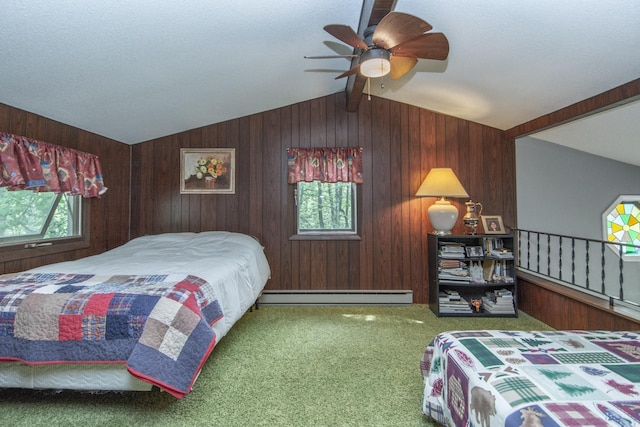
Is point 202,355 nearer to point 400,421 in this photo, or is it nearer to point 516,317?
point 400,421

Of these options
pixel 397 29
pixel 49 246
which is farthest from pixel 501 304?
pixel 49 246

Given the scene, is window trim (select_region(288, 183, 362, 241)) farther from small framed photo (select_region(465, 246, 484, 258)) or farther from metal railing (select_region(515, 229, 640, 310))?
metal railing (select_region(515, 229, 640, 310))

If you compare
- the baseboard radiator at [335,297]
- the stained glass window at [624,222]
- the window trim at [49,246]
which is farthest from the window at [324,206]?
the stained glass window at [624,222]

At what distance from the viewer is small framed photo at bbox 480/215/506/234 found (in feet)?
10.9

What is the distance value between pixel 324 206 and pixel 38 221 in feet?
8.61

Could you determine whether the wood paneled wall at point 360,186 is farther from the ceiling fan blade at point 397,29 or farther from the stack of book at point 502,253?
the ceiling fan blade at point 397,29

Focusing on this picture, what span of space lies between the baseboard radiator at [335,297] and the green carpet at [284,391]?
0.64 meters

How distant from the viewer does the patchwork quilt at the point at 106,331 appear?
4.66 feet

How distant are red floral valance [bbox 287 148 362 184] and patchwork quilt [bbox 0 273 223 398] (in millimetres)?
2158

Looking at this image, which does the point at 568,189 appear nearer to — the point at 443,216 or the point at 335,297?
the point at 443,216

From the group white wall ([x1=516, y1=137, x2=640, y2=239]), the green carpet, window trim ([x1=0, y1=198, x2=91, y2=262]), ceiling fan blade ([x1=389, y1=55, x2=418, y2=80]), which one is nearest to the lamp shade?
white wall ([x1=516, y1=137, x2=640, y2=239])

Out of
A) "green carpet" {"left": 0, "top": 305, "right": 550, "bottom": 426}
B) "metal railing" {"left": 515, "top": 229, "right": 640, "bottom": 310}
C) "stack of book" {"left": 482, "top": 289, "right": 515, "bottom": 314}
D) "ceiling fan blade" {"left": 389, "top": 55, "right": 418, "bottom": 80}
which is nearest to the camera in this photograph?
"green carpet" {"left": 0, "top": 305, "right": 550, "bottom": 426}

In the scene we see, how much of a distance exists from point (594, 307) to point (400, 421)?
6.19 feet

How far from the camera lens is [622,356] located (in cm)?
125
